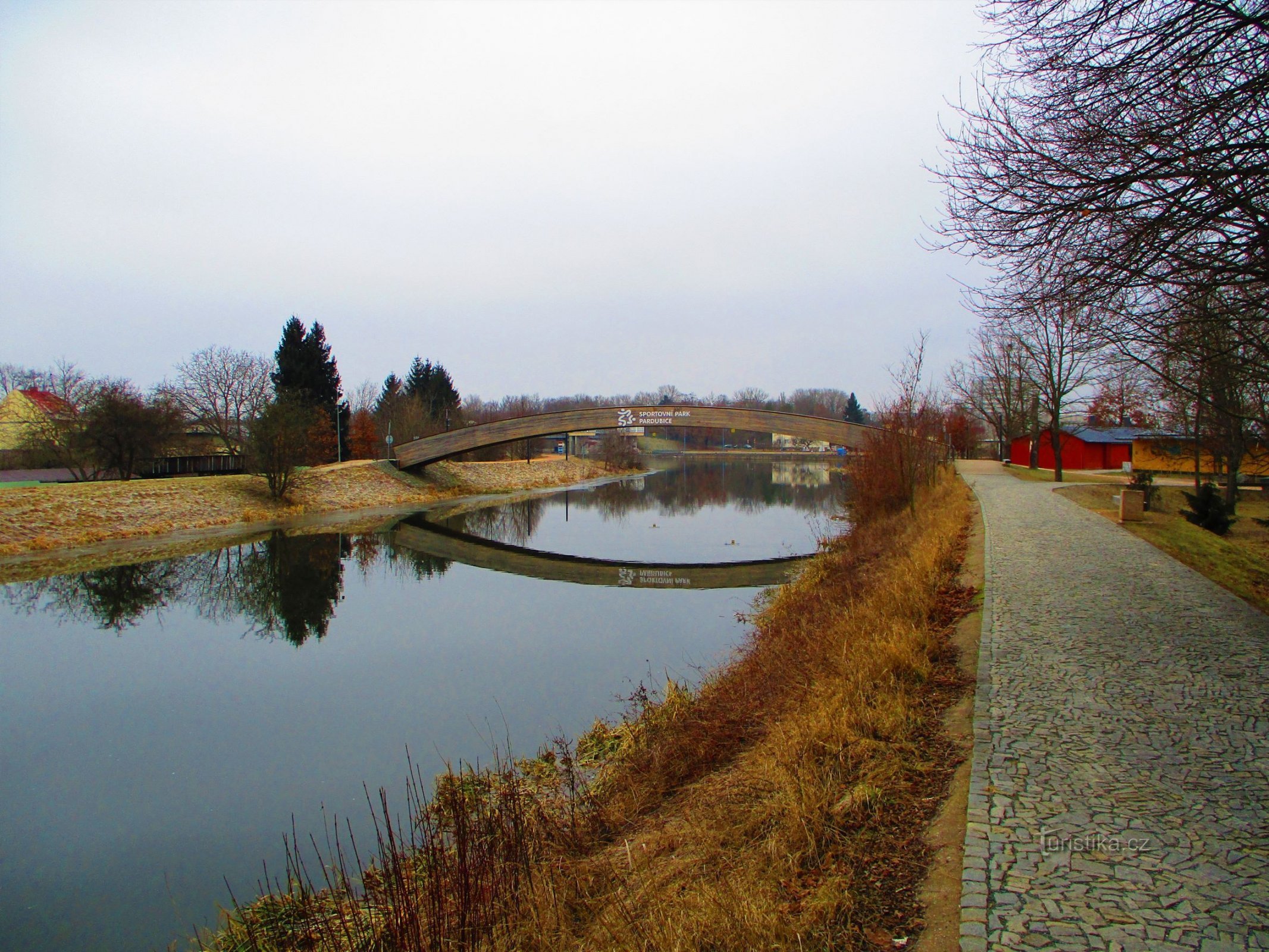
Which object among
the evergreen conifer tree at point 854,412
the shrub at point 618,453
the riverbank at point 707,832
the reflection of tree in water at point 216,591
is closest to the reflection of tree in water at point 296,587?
the reflection of tree in water at point 216,591

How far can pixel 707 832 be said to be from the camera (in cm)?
451

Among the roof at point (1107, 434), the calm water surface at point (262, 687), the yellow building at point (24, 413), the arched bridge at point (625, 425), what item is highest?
the yellow building at point (24, 413)

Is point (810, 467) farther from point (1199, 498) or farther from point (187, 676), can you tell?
point (187, 676)

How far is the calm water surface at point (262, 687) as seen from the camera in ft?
18.7

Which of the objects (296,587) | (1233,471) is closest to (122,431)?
(296,587)

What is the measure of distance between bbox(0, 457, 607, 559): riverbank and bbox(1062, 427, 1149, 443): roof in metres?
30.8

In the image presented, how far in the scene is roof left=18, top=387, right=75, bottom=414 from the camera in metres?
30.8

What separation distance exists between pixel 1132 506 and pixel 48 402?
4257 cm

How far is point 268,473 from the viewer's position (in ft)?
97.7

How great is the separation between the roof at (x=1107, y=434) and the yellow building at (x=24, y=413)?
45.2 m

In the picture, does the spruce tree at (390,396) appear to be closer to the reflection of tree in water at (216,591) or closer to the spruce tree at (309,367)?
the spruce tree at (309,367)

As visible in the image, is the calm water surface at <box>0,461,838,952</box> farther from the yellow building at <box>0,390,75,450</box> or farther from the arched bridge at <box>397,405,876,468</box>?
the yellow building at <box>0,390,75,450</box>

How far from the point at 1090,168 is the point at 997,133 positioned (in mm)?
804

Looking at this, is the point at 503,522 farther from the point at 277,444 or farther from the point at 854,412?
the point at 854,412
